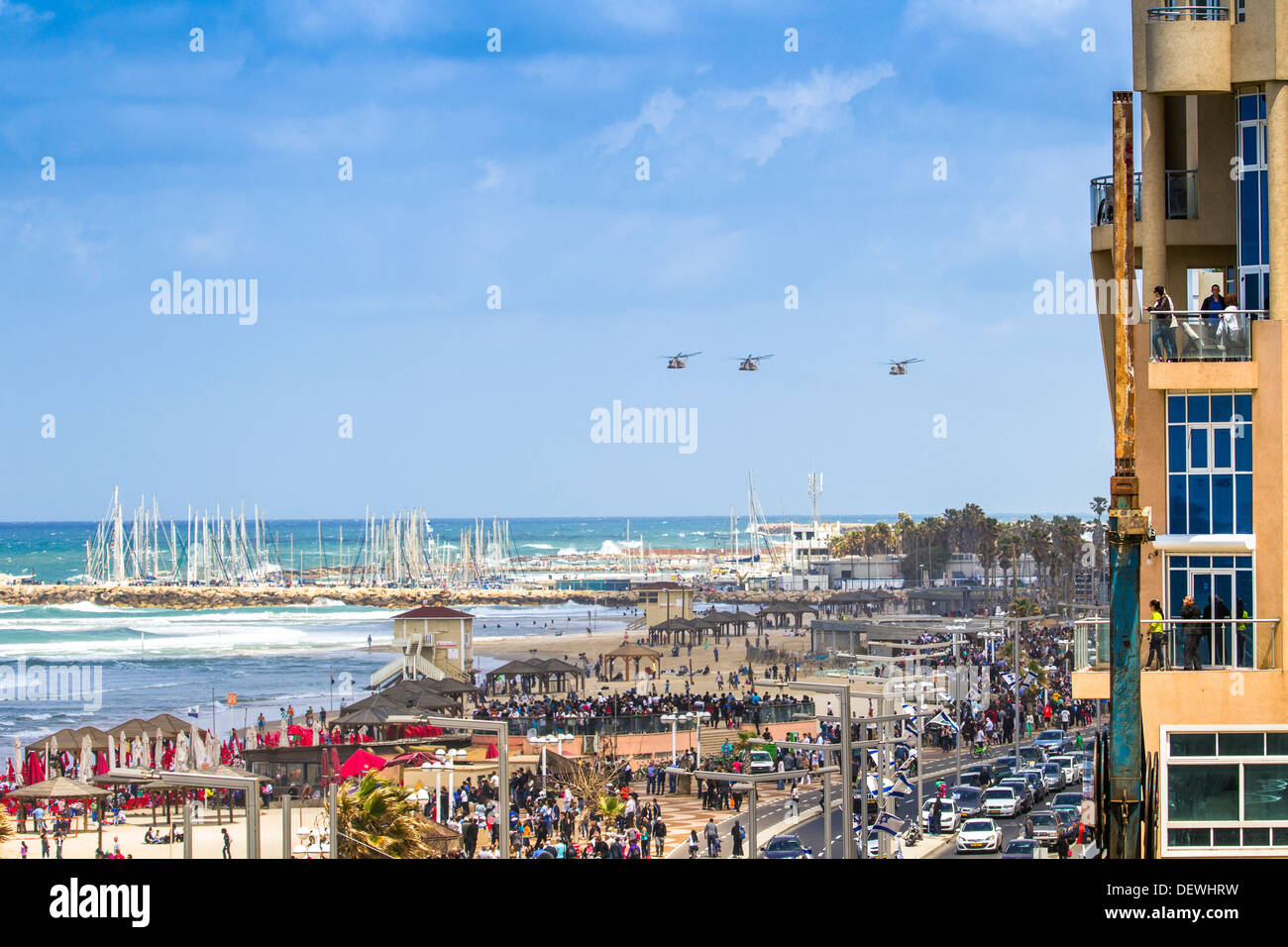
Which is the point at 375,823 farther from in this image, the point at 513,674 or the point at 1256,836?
the point at 513,674

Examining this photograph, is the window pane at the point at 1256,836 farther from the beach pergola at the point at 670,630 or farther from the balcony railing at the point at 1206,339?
the beach pergola at the point at 670,630

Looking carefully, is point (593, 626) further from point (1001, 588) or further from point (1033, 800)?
point (1033, 800)

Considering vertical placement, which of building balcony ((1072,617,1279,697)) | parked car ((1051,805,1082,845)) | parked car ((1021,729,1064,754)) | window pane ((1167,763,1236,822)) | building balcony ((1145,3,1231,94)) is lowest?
parked car ((1021,729,1064,754))

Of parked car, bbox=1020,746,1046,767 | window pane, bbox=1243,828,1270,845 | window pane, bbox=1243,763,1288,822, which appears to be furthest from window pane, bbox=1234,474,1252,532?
parked car, bbox=1020,746,1046,767

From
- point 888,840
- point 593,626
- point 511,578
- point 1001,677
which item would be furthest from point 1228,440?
point 511,578

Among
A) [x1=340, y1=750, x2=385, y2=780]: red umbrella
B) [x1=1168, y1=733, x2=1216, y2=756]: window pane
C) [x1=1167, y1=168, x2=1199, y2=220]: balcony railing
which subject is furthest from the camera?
[x1=340, y1=750, x2=385, y2=780]: red umbrella

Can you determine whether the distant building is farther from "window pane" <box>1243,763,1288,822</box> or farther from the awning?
"window pane" <box>1243,763,1288,822</box>
